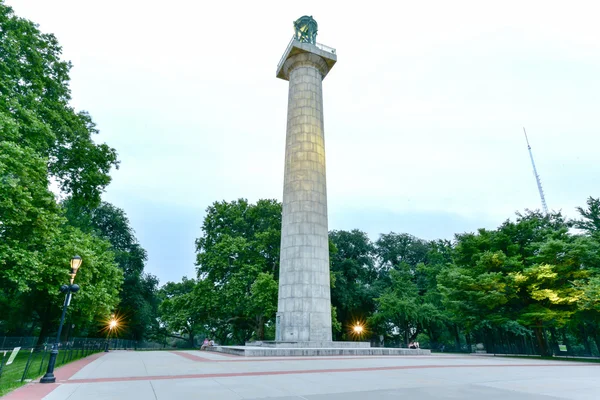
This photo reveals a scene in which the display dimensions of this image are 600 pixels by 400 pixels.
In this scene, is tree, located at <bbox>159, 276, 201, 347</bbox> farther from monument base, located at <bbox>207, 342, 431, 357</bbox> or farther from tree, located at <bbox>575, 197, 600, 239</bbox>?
tree, located at <bbox>575, 197, 600, 239</bbox>

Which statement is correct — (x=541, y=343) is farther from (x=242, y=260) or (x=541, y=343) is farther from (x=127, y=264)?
(x=127, y=264)

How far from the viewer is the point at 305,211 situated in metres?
30.3

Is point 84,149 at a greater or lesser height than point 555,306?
greater

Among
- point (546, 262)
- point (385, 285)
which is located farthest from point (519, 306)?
point (385, 285)

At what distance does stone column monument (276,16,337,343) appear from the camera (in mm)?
27969

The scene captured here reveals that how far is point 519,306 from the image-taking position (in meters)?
29.8

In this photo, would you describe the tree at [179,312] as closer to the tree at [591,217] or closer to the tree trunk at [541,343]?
the tree trunk at [541,343]

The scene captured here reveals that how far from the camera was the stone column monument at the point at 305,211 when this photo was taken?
1101 inches

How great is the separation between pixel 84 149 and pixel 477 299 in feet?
108

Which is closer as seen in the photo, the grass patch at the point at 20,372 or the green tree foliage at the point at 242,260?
the grass patch at the point at 20,372

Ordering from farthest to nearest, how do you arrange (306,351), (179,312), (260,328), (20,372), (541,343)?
(260,328)
(179,312)
(541,343)
(306,351)
(20,372)

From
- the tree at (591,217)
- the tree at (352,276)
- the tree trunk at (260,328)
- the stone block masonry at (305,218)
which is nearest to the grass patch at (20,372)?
the stone block masonry at (305,218)

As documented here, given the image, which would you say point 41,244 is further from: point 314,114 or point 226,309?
point 314,114

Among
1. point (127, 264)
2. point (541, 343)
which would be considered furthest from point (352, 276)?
point (127, 264)
